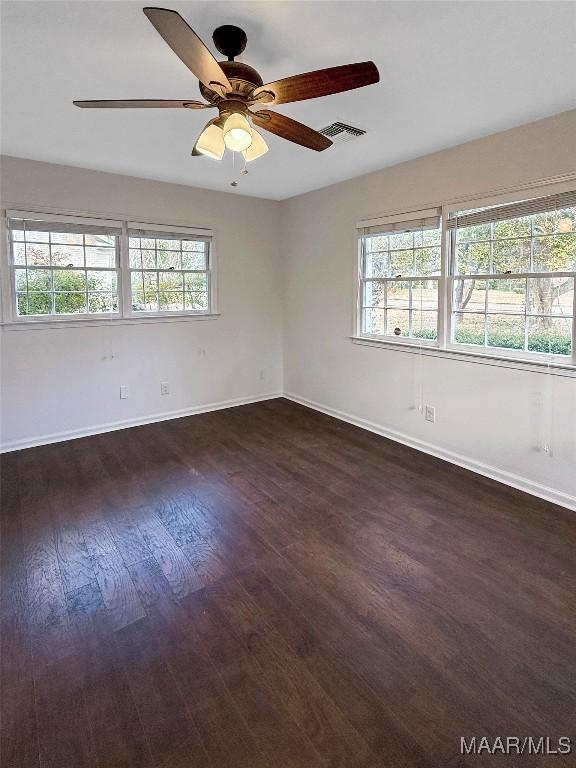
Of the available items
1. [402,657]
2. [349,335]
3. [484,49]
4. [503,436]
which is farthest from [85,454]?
[484,49]

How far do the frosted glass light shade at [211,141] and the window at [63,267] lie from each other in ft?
8.08

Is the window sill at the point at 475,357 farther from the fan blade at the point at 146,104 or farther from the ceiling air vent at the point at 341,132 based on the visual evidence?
the fan blade at the point at 146,104

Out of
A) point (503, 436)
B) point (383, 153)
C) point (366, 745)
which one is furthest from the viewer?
point (383, 153)

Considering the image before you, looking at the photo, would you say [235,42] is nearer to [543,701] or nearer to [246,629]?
[246,629]

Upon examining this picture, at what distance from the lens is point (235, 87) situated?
1832 mm

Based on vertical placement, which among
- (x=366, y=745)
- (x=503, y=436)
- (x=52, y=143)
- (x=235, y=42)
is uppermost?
(x=52, y=143)

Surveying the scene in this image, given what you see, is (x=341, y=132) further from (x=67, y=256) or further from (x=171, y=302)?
(x=67, y=256)

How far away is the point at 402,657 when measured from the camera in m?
1.75

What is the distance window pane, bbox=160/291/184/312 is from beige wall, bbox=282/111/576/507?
1.41 m

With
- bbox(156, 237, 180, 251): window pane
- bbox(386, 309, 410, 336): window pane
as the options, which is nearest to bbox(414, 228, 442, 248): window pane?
bbox(386, 309, 410, 336): window pane

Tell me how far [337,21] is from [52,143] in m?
2.53

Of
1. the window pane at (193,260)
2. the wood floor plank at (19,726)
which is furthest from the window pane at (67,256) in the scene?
the wood floor plank at (19,726)

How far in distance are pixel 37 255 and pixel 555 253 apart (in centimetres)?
425

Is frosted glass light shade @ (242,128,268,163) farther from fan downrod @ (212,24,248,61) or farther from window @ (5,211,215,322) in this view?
window @ (5,211,215,322)
